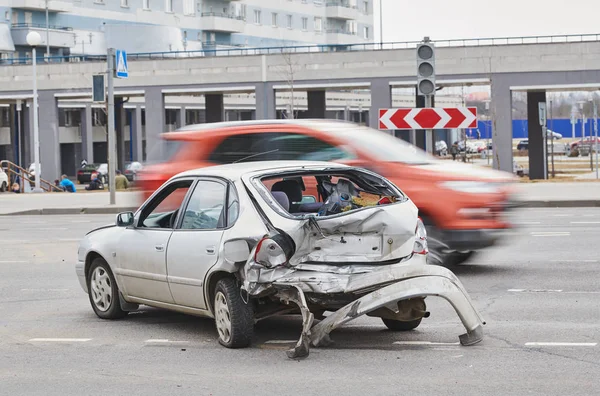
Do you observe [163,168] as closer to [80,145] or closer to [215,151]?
[215,151]

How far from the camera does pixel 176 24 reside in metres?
80.6

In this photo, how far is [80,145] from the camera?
78.8 m

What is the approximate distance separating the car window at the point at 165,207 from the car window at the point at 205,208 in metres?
0.27

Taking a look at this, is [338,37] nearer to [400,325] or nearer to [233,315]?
[400,325]

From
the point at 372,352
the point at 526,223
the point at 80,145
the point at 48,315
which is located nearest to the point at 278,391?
the point at 372,352

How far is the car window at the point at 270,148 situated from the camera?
14.0 m

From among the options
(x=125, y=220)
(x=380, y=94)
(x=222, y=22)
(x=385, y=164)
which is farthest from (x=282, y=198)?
(x=222, y=22)

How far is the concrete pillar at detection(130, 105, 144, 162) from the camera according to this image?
72062 mm

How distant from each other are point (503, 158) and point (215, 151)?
35215mm

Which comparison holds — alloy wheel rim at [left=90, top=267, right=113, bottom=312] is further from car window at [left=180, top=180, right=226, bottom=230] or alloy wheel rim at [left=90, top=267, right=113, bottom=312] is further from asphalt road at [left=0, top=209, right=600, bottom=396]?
car window at [left=180, top=180, right=226, bottom=230]

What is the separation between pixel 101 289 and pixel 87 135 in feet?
198

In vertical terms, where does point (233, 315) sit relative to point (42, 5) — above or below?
below

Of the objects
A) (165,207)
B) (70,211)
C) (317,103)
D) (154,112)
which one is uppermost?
(317,103)

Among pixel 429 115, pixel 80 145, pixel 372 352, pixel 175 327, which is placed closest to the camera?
pixel 372 352
